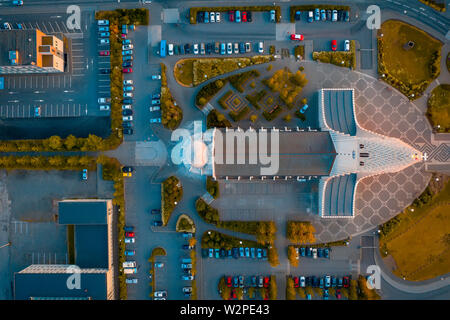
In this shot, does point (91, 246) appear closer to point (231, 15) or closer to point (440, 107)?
point (231, 15)

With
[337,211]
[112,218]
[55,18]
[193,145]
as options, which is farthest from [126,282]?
[55,18]

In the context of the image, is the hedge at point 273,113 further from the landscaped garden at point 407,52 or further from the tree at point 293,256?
the tree at point 293,256

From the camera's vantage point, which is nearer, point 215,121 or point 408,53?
point 215,121

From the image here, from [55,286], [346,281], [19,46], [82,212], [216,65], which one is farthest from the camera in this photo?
[216,65]

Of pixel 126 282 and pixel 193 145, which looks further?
pixel 126 282

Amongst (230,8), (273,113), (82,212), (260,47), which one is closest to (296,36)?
(260,47)
